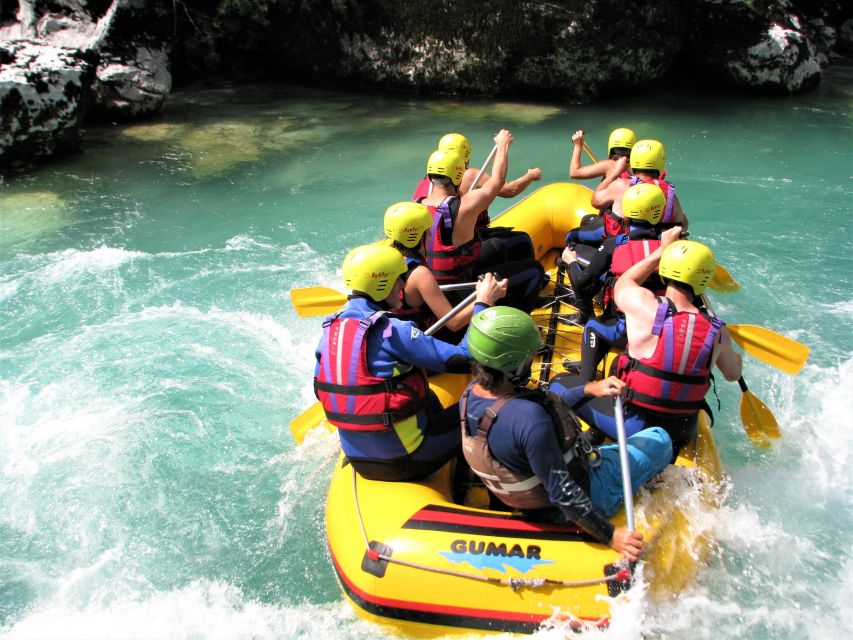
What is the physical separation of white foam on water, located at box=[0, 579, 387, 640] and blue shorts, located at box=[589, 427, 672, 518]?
4.21 ft

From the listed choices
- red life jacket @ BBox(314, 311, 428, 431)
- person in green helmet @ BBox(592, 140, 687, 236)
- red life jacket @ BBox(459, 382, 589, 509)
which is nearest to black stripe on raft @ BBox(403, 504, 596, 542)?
red life jacket @ BBox(459, 382, 589, 509)

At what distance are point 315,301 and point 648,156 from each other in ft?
8.10

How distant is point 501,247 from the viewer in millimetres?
5039

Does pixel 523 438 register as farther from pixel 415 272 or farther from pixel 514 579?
pixel 415 272

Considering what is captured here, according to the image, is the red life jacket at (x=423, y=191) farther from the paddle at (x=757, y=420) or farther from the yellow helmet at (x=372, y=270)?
the paddle at (x=757, y=420)

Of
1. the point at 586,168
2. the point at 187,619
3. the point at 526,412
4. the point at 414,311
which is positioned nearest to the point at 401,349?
the point at 526,412

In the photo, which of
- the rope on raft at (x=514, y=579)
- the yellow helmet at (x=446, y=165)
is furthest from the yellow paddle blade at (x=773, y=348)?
the yellow helmet at (x=446, y=165)

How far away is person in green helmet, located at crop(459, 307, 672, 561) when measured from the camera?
8.37 ft

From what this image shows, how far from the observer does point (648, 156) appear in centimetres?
482

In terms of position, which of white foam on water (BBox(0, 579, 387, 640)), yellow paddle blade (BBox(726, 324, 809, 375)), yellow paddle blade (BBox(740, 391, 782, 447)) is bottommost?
white foam on water (BBox(0, 579, 387, 640))

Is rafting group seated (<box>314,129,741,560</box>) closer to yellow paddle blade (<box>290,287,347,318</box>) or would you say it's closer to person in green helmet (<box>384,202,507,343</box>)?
person in green helmet (<box>384,202,507,343</box>)

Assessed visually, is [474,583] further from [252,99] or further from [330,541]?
[252,99]

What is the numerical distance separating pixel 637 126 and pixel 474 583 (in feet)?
32.7

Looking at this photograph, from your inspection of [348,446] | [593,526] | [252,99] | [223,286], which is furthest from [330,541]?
[252,99]
